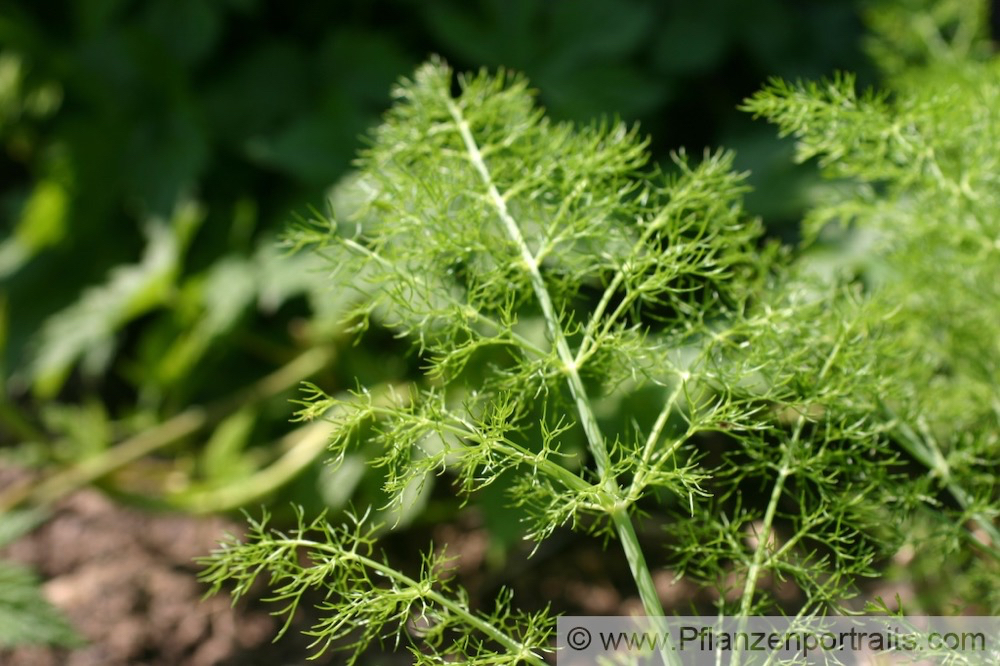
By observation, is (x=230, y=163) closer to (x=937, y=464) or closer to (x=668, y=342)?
(x=668, y=342)

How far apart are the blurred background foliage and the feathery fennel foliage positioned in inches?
24.2

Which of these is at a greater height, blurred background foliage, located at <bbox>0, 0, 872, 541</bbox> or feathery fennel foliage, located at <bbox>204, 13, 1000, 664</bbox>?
blurred background foliage, located at <bbox>0, 0, 872, 541</bbox>

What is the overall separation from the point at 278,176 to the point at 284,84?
7.0 inches

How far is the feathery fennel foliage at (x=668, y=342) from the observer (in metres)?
0.59

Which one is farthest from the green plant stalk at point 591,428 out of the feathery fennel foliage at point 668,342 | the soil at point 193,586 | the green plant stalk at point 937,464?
the soil at point 193,586

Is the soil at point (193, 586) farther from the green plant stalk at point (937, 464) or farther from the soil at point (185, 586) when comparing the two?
the green plant stalk at point (937, 464)

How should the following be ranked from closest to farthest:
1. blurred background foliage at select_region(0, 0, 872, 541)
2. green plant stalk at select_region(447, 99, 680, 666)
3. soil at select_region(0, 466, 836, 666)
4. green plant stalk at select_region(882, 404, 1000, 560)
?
green plant stalk at select_region(447, 99, 680, 666) < green plant stalk at select_region(882, 404, 1000, 560) < soil at select_region(0, 466, 836, 666) < blurred background foliage at select_region(0, 0, 872, 541)

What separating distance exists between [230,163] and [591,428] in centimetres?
149

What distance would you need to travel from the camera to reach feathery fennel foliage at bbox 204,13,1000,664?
1.93ft

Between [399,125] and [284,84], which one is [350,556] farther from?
[284,84]

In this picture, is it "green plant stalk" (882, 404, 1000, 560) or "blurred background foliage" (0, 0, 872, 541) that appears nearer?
"green plant stalk" (882, 404, 1000, 560)

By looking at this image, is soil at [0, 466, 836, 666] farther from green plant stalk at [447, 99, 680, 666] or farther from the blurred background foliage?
green plant stalk at [447, 99, 680, 666]

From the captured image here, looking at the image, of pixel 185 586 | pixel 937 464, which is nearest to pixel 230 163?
pixel 185 586

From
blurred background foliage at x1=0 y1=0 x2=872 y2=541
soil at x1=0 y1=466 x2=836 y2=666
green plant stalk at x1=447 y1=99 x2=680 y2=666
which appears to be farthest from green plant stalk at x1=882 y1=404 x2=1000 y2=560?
blurred background foliage at x1=0 y1=0 x2=872 y2=541
